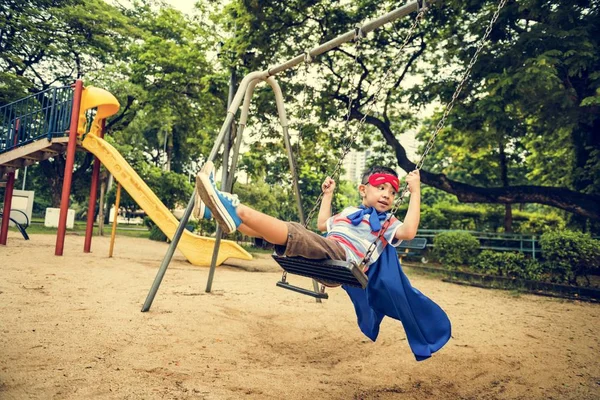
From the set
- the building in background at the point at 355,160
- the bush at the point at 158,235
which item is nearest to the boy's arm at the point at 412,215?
the building in background at the point at 355,160

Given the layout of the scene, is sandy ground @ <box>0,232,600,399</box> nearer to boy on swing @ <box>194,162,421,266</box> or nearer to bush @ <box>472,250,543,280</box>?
boy on swing @ <box>194,162,421,266</box>

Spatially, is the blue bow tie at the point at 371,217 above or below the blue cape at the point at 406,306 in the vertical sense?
above

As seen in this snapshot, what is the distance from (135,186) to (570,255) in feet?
26.3

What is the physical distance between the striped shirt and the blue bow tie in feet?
0.07

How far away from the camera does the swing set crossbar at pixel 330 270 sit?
2207 millimetres

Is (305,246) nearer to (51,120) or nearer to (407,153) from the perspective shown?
(51,120)

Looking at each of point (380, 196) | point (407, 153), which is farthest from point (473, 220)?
point (380, 196)

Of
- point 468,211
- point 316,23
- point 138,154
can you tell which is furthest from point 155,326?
point 138,154

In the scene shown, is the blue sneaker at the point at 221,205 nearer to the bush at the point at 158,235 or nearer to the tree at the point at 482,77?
the tree at the point at 482,77

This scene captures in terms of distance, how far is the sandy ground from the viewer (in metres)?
2.22

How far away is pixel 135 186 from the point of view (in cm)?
725

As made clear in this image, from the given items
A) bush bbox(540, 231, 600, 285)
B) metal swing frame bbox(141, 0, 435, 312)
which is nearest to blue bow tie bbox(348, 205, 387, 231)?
metal swing frame bbox(141, 0, 435, 312)

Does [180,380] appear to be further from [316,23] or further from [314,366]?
[316,23]

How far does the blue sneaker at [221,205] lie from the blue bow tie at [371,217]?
0.82 m
